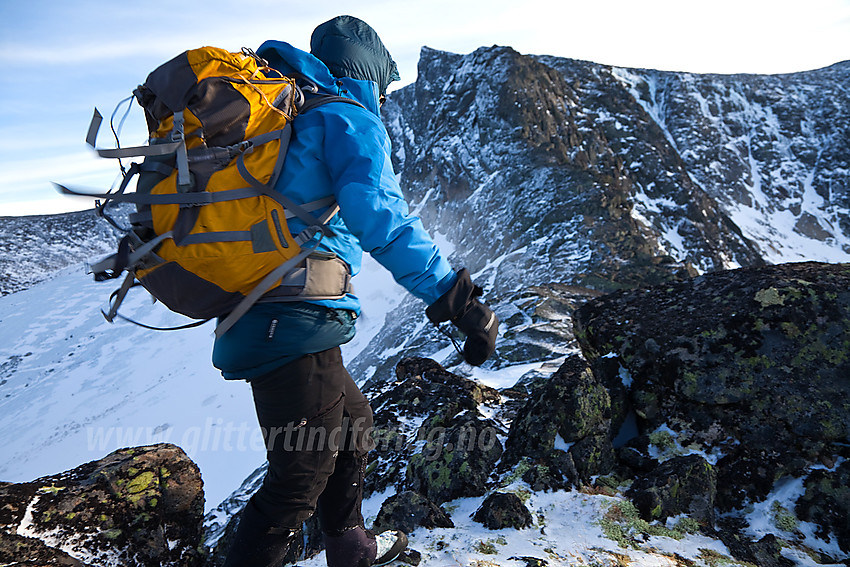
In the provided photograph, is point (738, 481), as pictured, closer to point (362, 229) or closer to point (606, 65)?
point (362, 229)

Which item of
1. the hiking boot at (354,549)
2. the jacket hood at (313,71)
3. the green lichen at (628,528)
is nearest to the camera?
the jacket hood at (313,71)

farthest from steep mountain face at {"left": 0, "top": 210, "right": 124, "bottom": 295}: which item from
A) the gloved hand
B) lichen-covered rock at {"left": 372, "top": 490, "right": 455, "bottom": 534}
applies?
the gloved hand

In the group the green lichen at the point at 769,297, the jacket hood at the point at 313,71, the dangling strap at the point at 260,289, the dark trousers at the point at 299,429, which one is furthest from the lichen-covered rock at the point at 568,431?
the jacket hood at the point at 313,71

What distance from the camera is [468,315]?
8.23 ft

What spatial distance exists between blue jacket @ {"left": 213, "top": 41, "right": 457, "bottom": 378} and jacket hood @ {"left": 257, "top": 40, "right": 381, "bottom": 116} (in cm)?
26

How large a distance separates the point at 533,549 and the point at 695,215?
51.2 meters

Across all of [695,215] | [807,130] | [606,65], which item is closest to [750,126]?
[807,130]

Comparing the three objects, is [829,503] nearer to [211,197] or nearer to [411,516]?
[411,516]

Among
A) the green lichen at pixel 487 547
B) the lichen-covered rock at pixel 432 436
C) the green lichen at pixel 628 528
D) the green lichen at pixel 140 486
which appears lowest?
the lichen-covered rock at pixel 432 436

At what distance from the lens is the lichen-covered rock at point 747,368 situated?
164 inches

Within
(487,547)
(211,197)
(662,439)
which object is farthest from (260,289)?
(662,439)

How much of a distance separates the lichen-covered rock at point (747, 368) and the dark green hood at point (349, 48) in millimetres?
3972

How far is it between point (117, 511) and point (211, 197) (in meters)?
2.50

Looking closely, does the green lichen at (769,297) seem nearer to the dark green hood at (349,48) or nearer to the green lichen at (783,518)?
the green lichen at (783,518)
